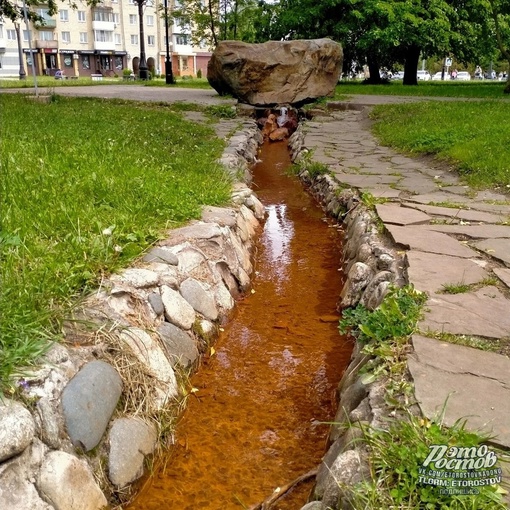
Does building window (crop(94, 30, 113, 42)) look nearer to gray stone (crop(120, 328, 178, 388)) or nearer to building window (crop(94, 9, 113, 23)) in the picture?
building window (crop(94, 9, 113, 23))

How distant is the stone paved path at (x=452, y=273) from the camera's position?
2113 mm

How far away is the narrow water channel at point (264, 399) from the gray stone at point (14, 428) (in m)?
0.62

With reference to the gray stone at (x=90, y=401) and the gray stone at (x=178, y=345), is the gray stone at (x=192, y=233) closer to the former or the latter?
the gray stone at (x=178, y=345)

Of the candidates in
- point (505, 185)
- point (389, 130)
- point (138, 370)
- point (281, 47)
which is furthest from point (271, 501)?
point (281, 47)

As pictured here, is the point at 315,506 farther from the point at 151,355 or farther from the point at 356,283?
the point at 356,283

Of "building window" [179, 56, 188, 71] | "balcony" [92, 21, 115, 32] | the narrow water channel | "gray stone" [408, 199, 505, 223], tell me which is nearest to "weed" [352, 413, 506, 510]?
the narrow water channel

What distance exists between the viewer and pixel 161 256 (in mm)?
3344

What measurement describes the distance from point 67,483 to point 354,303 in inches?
85.7

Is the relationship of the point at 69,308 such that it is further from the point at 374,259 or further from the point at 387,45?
the point at 387,45

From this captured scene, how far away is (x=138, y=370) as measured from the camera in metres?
2.51

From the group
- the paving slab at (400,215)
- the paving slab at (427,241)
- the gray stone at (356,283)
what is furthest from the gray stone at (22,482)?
the paving slab at (400,215)

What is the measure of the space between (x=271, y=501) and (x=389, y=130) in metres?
8.52

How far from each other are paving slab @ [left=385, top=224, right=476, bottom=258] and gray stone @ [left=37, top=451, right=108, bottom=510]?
8.26 feet

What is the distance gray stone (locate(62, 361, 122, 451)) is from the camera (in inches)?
82.5
